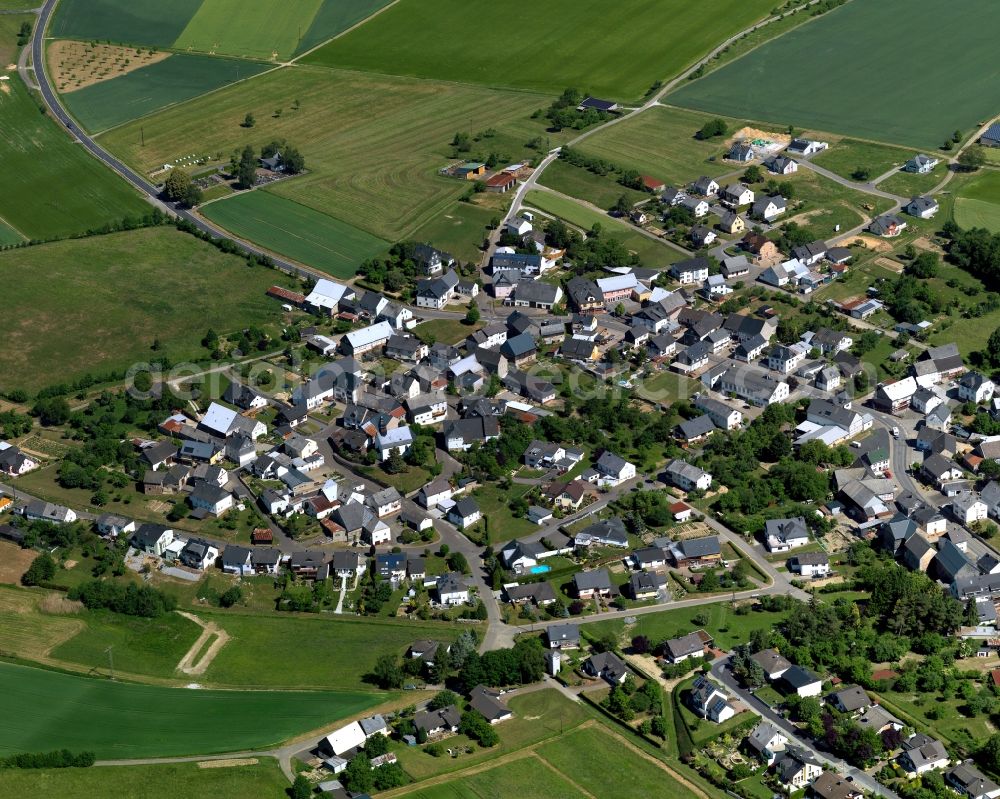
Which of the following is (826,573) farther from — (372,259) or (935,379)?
(372,259)

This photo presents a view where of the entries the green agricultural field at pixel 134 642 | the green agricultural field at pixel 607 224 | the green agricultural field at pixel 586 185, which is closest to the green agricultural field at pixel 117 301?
the green agricultural field at pixel 607 224

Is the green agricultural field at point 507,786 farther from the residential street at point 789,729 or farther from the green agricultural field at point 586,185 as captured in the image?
the green agricultural field at point 586,185

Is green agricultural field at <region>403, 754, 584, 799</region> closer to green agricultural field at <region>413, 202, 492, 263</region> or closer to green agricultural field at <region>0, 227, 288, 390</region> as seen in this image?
green agricultural field at <region>0, 227, 288, 390</region>

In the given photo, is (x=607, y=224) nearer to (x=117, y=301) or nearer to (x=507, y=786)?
(x=117, y=301)

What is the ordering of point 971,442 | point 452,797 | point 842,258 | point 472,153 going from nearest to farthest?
point 452,797
point 971,442
point 842,258
point 472,153

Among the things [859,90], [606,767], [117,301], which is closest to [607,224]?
[859,90]

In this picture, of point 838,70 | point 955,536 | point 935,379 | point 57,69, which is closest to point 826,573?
point 955,536

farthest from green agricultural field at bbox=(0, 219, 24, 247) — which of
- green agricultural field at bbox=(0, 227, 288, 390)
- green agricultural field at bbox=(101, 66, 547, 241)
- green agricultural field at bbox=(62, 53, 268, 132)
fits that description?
green agricultural field at bbox=(62, 53, 268, 132)

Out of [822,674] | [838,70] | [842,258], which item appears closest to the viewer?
[822,674]
